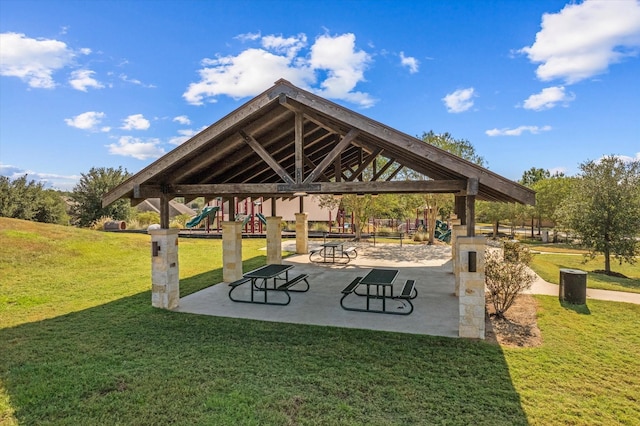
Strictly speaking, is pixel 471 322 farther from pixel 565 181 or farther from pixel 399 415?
pixel 565 181

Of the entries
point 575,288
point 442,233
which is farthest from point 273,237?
point 442,233

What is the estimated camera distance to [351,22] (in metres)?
11.0

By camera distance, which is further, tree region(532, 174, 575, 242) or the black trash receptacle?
tree region(532, 174, 575, 242)

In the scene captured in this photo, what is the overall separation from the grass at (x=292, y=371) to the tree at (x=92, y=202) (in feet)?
79.3

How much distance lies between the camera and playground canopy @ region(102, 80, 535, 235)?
557 cm

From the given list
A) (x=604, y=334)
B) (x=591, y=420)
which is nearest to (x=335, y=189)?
(x=591, y=420)

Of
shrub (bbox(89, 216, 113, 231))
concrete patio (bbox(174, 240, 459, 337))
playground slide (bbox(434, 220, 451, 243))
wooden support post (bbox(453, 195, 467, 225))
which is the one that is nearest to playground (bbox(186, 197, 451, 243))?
playground slide (bbox(434, 220, 451, 243))

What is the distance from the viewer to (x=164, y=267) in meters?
7.14

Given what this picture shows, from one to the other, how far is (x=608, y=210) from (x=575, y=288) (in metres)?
7.83

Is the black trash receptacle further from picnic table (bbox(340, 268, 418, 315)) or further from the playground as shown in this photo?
the playground

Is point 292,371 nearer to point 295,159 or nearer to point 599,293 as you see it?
point 295,159

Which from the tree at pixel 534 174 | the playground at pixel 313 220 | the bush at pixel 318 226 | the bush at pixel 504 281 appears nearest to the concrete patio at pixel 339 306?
the bush at pixel 504 281

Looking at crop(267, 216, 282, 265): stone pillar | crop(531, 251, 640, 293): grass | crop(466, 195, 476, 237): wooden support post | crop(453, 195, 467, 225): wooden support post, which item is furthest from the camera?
crop(267, 216, 282, 265): stone pillar

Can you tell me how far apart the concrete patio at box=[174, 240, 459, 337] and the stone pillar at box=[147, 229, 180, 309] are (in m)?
0.37
